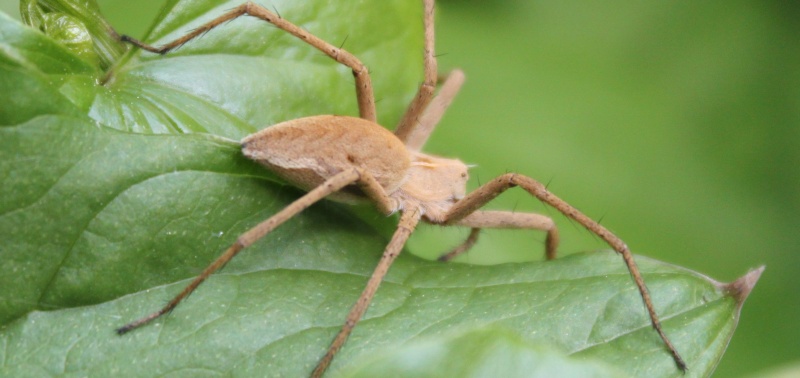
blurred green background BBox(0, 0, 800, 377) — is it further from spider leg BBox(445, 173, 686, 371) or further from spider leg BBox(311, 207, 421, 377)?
spider leg BBox(311, 207, 421, 377)

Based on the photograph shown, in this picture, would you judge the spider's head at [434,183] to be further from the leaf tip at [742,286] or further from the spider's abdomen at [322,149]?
the leaf tip at [742,286]

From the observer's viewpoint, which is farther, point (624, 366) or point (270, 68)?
point (270, 68)

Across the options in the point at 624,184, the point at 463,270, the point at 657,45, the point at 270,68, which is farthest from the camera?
the point at 657,45

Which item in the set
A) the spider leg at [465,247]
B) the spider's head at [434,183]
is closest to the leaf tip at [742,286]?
the spider's head at [434,183]

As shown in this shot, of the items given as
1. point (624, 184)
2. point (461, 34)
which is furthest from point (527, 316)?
point (461, 34)

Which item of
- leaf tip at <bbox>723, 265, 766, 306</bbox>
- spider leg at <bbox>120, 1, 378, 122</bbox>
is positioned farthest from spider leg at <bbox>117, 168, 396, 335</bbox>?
leaf tip at <bbox>723, 265, 766, 306</bbox>

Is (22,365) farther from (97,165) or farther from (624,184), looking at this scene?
(624,184)

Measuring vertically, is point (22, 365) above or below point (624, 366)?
below
